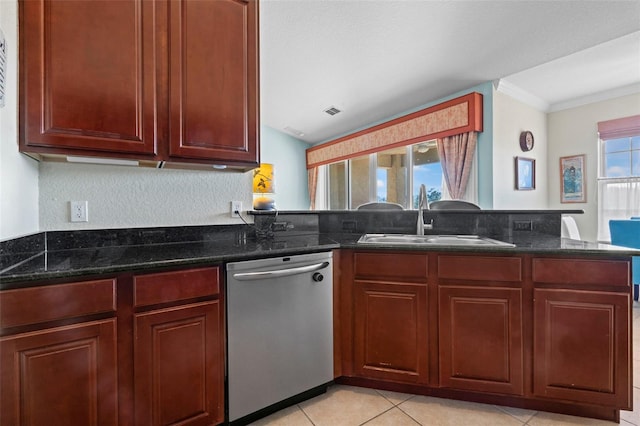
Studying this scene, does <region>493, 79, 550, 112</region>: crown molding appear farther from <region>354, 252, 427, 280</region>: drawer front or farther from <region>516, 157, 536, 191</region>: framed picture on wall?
<region>354, 252, 427, 280</region>: drawer front

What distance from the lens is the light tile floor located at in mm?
1478

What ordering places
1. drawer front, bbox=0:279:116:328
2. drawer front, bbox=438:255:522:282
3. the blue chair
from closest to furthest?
drawer front, bbox=0:279:116:328, drawer front, bbox=438:255:522:282, the blue chair

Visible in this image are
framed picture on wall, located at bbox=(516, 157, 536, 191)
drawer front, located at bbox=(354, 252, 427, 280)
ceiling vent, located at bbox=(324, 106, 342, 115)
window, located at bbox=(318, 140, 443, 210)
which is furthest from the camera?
ceiling vent, located at bbox=(324, 106, 342, 115)

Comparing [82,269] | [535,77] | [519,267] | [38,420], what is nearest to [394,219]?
[519,267]

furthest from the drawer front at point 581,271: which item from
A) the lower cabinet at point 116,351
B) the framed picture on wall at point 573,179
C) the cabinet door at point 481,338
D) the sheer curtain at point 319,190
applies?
the sheer curtain at point 319,190

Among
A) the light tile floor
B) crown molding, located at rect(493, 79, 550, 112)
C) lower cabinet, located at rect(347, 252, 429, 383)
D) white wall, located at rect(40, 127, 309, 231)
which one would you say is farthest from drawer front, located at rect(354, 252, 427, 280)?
crown molding, located at rect(493, 79, 550, 112)

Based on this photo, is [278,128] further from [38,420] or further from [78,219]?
[38,420]

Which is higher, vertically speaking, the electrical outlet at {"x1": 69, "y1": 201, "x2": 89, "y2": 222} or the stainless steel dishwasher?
the electrical outlet at {"x1": 69, "y1": 201, "x2": 89, "y2": 222}

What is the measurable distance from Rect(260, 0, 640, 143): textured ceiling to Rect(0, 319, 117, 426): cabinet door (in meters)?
2.50

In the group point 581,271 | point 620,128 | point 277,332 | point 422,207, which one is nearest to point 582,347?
point 581,271

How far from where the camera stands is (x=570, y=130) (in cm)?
455

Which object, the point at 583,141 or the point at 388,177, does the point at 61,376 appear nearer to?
the point at 388,177

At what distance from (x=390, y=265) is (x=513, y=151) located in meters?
3.49

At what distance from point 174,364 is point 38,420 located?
17.0 inches
